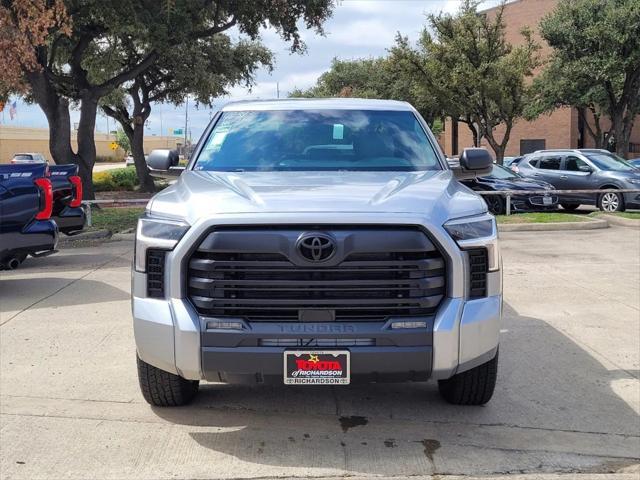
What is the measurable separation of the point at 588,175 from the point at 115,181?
2125cm

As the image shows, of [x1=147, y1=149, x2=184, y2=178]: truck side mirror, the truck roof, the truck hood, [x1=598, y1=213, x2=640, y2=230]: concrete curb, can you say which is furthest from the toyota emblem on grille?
[x1=598, y1=213, x2=640, y2=230]: concrete curb

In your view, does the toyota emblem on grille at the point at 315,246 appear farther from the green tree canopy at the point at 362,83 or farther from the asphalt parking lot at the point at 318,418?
the green tree canopy at the point at 362,83

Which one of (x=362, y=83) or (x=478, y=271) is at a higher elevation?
(x=362, y=83)

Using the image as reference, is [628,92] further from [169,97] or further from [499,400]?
[499,400]

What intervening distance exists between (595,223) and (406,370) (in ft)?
40.7

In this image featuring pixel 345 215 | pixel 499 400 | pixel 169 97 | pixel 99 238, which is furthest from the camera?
pixel 169 97

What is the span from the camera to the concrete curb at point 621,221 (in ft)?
48.7

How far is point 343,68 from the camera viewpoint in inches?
1991

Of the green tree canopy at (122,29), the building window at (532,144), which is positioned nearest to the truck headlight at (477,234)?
the green tree canopy at (122,29)

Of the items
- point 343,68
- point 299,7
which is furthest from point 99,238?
point 343,68

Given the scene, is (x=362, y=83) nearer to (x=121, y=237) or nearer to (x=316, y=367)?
(x=121, y=237)

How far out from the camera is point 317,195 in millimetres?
3867

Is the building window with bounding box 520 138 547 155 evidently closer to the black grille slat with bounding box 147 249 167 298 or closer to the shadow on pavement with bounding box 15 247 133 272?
the shadow on pavement with bounding box 15 247 133 272

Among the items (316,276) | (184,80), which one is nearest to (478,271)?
(316,276)
